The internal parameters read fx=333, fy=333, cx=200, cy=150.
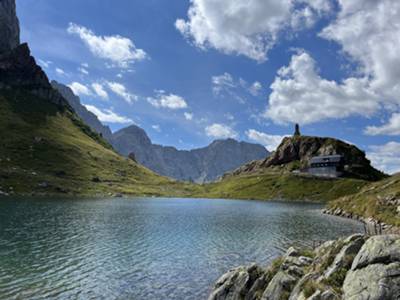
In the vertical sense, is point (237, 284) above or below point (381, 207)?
below

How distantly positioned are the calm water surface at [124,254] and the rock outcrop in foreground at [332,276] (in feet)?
23.4

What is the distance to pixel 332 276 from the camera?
961 inches

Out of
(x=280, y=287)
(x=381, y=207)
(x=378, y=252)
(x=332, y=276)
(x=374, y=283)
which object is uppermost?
(x=381, y=207)

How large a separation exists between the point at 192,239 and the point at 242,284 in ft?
139

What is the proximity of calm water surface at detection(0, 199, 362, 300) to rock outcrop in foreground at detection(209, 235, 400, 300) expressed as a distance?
713 cm

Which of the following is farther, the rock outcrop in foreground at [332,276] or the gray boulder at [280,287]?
the gray boulder at [280,287]

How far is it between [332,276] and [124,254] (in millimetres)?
38789

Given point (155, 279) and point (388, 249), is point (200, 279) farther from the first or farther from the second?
point (388, 249)

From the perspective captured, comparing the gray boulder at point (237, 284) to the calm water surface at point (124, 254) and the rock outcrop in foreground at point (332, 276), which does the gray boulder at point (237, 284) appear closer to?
the rock outcrop in foreground at point (332, 276)

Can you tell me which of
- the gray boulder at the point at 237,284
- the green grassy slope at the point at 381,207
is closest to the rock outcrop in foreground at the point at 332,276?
the gray boulder at the point at 237,284

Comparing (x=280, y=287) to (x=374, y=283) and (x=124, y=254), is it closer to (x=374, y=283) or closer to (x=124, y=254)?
(x=374, y=283)

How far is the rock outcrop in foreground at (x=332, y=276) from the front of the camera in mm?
20987

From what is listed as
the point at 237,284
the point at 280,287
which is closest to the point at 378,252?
the point at 280,287

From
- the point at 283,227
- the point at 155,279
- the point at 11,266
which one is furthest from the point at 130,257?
the point at 283,227
